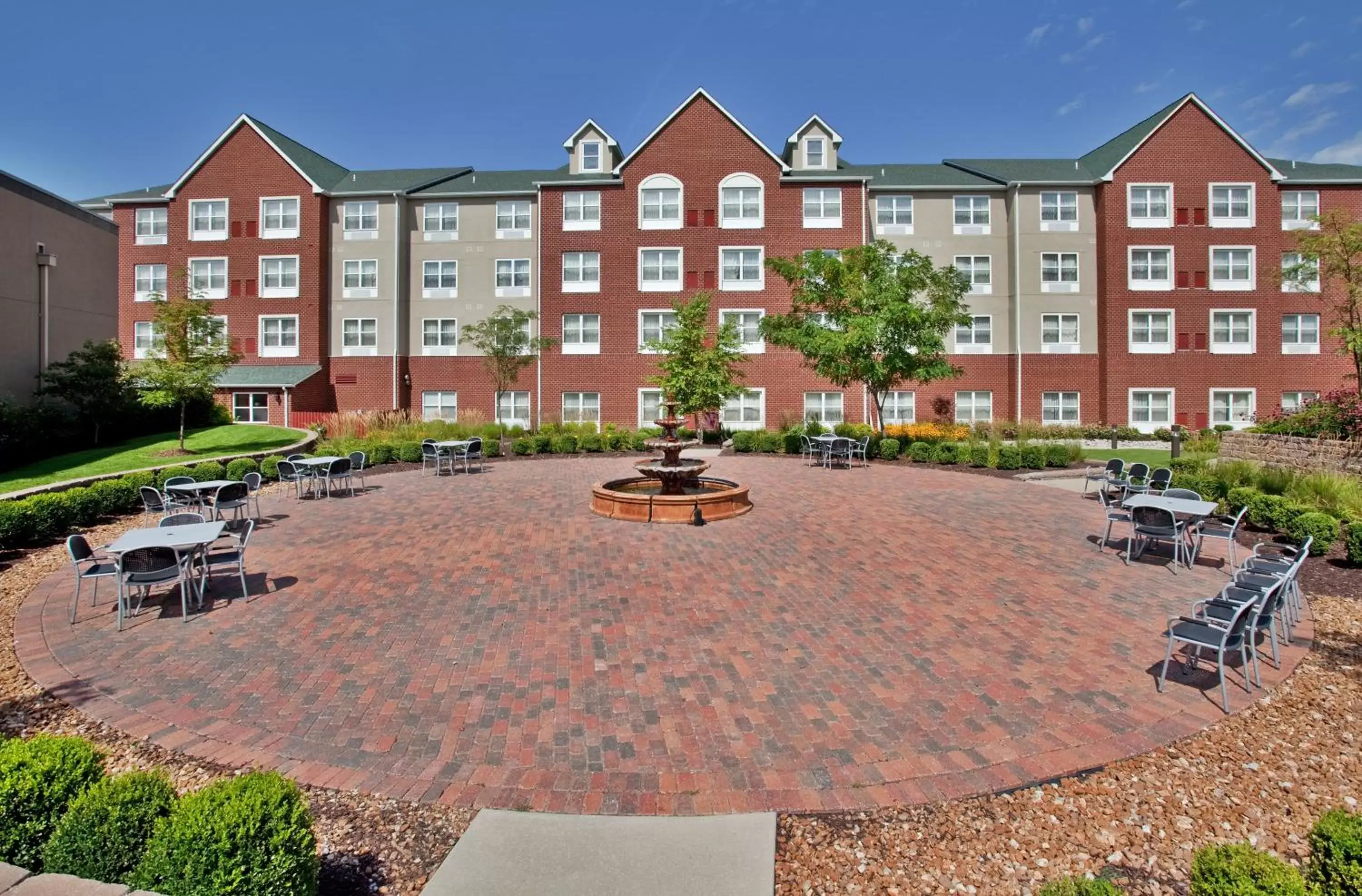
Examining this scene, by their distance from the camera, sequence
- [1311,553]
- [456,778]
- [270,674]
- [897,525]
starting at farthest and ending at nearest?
[897,525]
[1311,553]
[270,674]
[456,778]

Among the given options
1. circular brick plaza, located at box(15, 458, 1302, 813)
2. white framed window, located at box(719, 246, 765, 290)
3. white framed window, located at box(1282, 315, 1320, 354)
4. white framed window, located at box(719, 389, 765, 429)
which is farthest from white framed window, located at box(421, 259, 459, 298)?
white framed window, located at box(1282, 315, 1320, 354)

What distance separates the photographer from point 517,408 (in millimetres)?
34062

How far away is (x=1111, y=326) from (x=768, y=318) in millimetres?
20256

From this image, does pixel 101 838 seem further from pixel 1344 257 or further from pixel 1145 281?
pixel 1145 281

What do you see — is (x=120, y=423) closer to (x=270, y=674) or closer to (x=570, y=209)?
(x=570, y=209)

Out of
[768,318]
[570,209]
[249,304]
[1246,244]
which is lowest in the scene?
[768,318]

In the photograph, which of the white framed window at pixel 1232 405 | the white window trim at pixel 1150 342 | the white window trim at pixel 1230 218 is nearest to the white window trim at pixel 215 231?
the white window trim at pixel 1150 342

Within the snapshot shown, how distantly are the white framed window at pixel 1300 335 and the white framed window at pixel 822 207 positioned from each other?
75.4ft

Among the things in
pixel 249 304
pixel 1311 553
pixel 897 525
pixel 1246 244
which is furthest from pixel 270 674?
pixel 1246 244

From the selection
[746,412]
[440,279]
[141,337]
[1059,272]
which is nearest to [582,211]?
[440,279]

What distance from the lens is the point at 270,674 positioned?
228 inches

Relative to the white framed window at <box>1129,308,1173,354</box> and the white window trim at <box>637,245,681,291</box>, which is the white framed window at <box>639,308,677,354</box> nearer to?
the white window trim at <box>637,245,681,291</box>

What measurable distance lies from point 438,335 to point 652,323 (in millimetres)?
11694

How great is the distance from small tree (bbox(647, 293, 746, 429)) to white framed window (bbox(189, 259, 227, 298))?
79.7 ft
